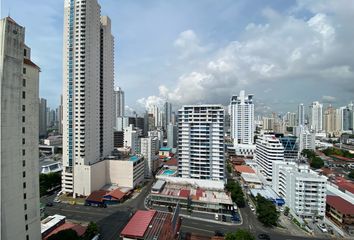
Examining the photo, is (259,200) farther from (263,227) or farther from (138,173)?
(138,173)

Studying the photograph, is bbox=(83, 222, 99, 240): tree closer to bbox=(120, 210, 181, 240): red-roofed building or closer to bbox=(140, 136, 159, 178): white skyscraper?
bbox=(120, 210, 181, 240): red-roofed building

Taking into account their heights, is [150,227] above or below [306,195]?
above

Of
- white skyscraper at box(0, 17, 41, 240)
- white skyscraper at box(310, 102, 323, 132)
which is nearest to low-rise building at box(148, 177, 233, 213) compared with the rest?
white skyscraper at box(0, 17, 41, 240)

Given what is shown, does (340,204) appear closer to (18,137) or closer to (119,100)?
(18,137)

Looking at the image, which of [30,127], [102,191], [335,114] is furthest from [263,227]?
[335,114]

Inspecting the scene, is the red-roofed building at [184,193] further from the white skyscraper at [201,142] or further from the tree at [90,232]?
the tree at [90,232]

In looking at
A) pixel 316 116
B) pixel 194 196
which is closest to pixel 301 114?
pixel 316 116
